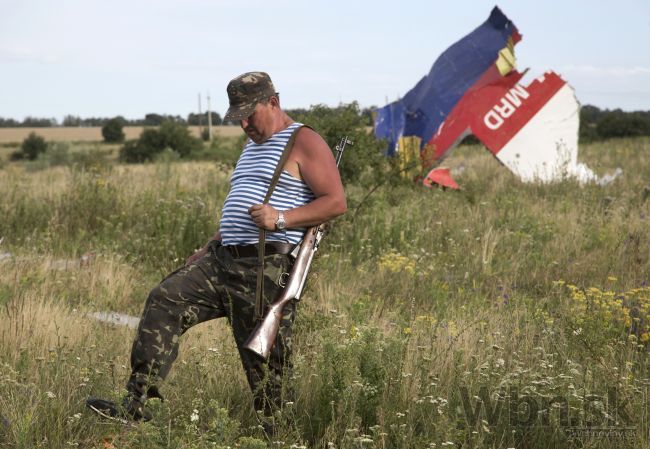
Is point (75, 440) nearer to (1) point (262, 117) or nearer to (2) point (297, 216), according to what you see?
(2) point (297, 216)

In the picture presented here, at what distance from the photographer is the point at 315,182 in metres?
4.05

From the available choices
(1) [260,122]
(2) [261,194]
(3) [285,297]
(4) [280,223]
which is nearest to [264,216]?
(4) [280,223]

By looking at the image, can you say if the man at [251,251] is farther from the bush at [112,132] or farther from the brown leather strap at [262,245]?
the bush at [112,132]

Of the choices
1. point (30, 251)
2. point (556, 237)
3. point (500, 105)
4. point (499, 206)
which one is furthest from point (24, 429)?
point (500, 105)

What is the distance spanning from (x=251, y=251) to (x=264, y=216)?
0.28m

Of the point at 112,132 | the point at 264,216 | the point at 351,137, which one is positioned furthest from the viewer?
the point at 112,132

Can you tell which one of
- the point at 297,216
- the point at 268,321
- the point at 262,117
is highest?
the point at 262,117

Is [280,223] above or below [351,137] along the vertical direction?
below

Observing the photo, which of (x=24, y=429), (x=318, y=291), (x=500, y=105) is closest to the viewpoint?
(x=24, y=429)

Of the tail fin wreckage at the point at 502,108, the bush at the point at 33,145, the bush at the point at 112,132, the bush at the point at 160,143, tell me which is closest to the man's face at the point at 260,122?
the tail fin wreckage at the point at 502,108

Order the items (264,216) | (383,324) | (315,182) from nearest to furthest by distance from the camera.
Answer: (264,216), (315,182), (383,324)

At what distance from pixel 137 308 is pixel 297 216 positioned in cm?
340

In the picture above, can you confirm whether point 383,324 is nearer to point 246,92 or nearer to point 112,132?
point 246,92

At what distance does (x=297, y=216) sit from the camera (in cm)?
399
